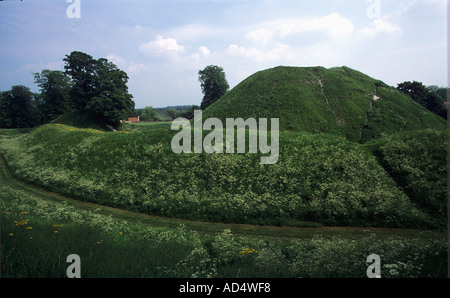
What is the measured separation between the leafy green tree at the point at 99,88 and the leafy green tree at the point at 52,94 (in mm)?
7469

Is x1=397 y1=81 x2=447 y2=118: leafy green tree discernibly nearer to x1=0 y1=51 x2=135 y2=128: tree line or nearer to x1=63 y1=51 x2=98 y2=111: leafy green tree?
x1=0 y1=51 x2=135 y2=128: tree line

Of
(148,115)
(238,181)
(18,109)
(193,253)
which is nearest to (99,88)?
(18,109)

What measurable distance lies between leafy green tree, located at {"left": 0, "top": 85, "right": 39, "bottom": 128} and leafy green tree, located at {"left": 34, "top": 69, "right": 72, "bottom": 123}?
3.88 m

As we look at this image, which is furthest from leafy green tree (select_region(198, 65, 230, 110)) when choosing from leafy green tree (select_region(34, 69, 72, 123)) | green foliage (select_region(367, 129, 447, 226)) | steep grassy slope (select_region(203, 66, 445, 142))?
green foliage (select_region(367, 129, 447, 226))

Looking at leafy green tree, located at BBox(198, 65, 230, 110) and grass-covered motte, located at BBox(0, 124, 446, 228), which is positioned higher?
leafy green tree, located at BBox(198, 65, 230, 110)

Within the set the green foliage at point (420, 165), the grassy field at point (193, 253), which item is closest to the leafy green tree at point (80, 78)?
the grassy field at point (193, 253)

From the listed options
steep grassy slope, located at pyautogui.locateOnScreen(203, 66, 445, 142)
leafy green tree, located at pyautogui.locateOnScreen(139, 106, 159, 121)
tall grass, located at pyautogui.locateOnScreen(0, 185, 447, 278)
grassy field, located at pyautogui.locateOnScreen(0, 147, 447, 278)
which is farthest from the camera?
leafy green tree, located at pyautogui.locateOnScreen(139, 106, 159, 121)

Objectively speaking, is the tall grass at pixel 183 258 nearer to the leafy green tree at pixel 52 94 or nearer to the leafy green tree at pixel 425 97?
the leafy green tree at pixel 425 97

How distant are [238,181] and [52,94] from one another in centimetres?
5656

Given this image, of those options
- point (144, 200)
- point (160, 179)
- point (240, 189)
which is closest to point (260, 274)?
point (240, 189)

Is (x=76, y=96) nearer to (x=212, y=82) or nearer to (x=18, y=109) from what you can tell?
(x=18, y=109)

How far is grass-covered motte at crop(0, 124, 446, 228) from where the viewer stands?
481 inches

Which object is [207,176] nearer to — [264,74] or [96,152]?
[96,152]

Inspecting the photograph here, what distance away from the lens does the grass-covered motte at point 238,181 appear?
12.2 metres
